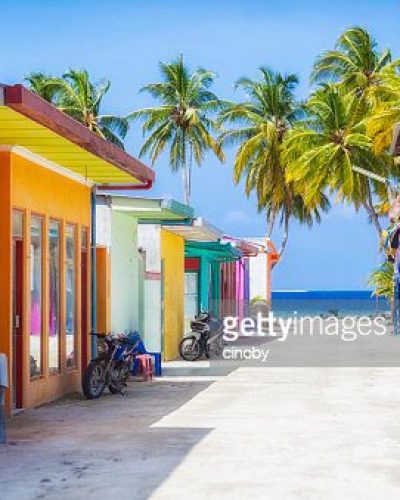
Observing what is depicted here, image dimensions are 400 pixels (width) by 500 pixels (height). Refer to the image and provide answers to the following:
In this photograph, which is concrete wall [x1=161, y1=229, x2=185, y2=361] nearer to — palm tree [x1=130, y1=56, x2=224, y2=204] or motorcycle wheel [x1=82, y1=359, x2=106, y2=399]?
motorcycle wheel [x1=82, y1=359, x2=106, y2=399]

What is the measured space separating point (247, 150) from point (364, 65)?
6.88 metres

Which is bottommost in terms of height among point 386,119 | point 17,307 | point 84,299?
point 17,307

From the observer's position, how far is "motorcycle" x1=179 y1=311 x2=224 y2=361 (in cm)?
2486

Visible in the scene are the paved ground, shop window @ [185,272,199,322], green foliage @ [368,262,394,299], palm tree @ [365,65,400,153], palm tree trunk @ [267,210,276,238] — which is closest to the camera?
the paved ground

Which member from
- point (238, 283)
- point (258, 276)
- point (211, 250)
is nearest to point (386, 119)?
point (211, 250)

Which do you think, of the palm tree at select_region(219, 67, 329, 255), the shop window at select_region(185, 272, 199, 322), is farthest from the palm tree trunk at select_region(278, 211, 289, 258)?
the shop window at select_region(185, 272, 199, 322)

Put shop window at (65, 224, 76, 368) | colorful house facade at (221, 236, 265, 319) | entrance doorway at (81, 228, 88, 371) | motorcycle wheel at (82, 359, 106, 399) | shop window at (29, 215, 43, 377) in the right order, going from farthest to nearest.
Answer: colorful house facade at (221, 236, 265, 319)
entrance doorway at (81, 228, 88, 371)
shop window at (65, 224, 76, 368)
motorcycle wheel at (82, 359, 106, 399)
shop window at (29, 215, 43, 377)

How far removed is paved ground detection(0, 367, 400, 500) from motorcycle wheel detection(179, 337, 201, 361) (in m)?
7.90

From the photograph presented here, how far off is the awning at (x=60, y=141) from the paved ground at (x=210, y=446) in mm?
3008

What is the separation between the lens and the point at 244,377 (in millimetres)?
19578

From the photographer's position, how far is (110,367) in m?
16.1

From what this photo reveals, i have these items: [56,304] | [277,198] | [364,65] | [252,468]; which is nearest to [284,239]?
[277,198]

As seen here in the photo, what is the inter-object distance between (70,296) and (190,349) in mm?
8767

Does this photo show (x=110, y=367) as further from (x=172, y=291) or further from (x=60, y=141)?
(x=172, y=291)
